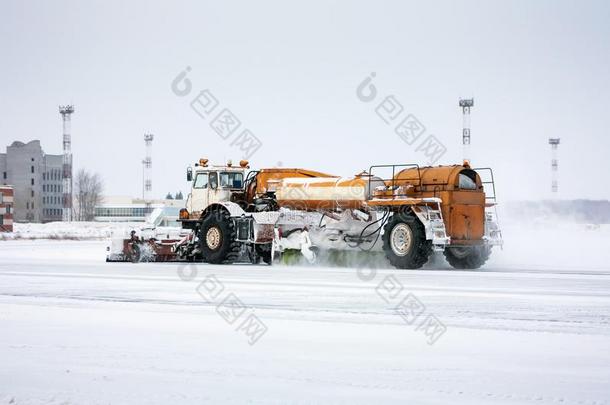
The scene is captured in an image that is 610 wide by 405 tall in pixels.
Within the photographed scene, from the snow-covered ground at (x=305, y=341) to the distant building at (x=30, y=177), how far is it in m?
144

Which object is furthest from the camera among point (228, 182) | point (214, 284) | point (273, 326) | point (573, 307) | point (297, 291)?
point (228, 182)

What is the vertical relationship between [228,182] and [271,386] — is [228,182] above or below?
above

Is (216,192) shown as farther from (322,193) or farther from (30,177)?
(30,177)

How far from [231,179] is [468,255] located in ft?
26.7

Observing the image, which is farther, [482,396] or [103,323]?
[103,323]

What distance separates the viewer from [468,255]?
24500 mm

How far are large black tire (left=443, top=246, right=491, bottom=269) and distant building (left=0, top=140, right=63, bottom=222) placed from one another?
461 feet

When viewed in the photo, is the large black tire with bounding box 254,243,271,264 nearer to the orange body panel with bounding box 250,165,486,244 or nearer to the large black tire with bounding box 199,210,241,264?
the large black tire with bounding box 199,210,241,264

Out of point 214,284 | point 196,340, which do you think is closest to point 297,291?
point 214,284

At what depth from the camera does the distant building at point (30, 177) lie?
155000 mm

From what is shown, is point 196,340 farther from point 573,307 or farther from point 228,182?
point 228,182

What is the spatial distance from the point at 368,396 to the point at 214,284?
423 inches

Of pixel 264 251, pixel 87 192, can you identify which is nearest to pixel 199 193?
pixel 264 251

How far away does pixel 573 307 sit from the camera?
13.5 meters
